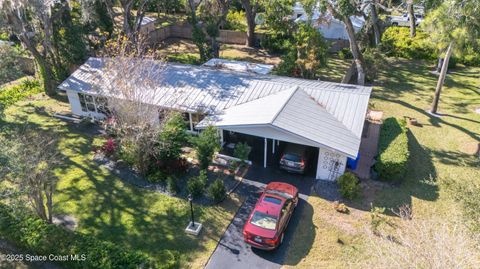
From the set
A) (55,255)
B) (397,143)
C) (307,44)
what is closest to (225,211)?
(55,255)

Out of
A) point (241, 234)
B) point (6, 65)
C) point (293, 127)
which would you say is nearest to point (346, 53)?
point (293, 127)

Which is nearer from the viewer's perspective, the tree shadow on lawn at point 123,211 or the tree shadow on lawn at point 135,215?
the tree shadow on lawn at point 135,215

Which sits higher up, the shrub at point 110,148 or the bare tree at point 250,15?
the bare tree at point 250,15

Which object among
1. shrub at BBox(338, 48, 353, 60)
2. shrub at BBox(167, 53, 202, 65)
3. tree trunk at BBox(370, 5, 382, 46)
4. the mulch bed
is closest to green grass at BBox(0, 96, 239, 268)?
the mulch bed

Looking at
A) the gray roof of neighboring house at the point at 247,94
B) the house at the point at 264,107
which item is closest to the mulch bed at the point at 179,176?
the house at the point at 264,107

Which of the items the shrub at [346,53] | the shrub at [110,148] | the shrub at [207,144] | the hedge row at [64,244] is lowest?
the hedge row at [64,244]

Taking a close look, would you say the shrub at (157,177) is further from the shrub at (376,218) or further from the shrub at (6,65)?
the shrub at (6,65)
